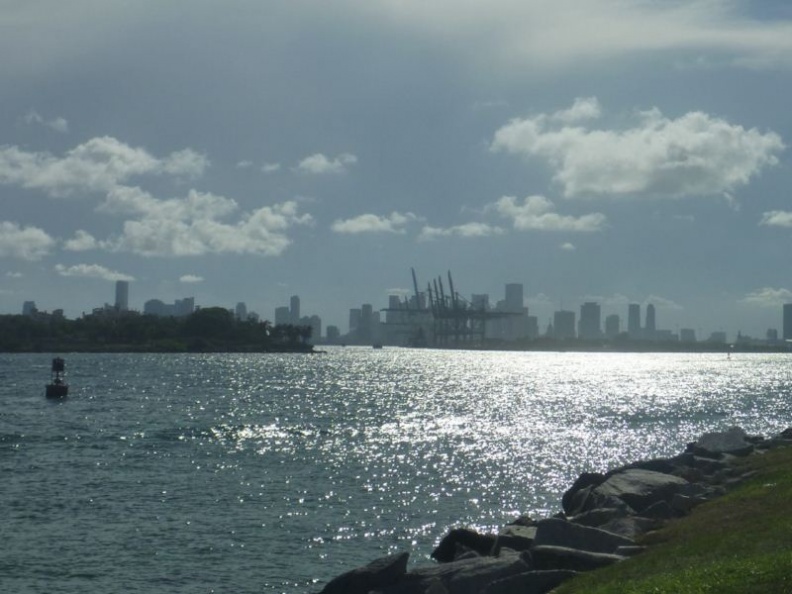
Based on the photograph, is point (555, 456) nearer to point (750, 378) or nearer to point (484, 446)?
point (484, 446)

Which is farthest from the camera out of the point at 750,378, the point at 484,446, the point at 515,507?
the point at 750,378

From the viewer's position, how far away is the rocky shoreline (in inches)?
651

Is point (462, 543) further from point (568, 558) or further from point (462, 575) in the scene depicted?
point (568, 558)

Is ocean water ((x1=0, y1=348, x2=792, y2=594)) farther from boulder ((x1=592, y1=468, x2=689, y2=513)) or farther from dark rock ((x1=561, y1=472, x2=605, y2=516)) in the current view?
boulder ((x1=592, y1=468, x2=689, y2=513))

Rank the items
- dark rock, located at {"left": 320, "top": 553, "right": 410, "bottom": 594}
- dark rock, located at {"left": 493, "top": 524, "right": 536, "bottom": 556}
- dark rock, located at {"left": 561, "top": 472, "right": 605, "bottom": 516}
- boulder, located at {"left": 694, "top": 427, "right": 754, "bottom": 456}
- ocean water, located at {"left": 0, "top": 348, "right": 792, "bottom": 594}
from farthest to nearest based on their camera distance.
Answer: boulder, located at {"left": 694, "top": 427, "right": 754, "bottom": 456} → dark rock, located at {"left": 561, "top": 472, "right": 605, "bottom": 516} → ocean water, located at {"left": 0, "top": 348, "right": 792, "bottom": 594} → dark rock, located at {"left": 493, "top": 524, "right": 536, "bottom": 556} → dark rock, located at {"left": 320, "top": 553, "right": 410, "bottom": 594}

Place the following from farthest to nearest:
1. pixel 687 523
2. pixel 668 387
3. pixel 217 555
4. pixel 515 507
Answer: pixel 668 387 < pixel 515 507 < pixel 217 555 < pixel 687 523

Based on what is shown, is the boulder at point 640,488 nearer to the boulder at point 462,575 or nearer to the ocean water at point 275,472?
the ocean water at point 275,472

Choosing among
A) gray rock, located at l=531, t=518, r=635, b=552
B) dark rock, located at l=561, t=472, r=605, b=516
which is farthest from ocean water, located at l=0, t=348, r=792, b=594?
gray rock, located at l=531, t=518, r=635, b=552

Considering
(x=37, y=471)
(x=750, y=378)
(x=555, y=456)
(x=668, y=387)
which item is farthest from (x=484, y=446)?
(x=750, y=378)

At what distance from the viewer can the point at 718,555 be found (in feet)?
48.2

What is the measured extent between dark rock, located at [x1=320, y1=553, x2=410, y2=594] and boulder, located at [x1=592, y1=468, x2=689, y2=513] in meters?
7.44

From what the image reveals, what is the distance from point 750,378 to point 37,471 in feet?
377

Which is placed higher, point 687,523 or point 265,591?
point 687,523

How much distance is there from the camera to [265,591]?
2094 centimetres
